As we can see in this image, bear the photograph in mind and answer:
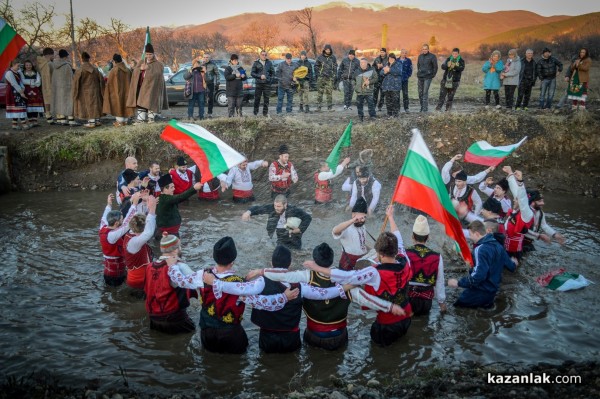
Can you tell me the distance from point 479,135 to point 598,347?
346 inches

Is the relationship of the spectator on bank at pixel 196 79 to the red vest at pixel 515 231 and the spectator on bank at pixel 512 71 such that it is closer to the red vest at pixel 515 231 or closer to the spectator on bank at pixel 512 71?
the spectator on bank at pixel 512 71

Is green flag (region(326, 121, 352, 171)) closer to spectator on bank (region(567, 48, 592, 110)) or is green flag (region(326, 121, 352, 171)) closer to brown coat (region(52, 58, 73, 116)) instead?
spectator on bank (region(567, 48, 592, 110))

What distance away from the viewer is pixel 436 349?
6012 millimetres

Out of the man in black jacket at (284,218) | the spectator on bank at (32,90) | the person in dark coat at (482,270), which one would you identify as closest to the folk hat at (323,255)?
the person in dark coat at (482,270)

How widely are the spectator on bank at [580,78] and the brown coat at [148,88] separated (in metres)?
12.8

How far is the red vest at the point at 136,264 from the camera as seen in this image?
22.6 ft

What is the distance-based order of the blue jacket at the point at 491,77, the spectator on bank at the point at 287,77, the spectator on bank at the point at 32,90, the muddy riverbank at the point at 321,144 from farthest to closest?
the spectator on bank at the point at 287,77, the blue jacket at the point at 491,77, the spectator on bank at the point at 32,90, the muddy riverbank at the point at 321,144

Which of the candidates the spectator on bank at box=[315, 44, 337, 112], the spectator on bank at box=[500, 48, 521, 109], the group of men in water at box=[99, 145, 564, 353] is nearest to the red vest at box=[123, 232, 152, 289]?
the group of men in water at box=[99, 145, 564, 353]

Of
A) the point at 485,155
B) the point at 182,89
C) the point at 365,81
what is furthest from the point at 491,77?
the point at 182,89

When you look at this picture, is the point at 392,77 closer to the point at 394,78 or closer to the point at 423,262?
the point at 394,78

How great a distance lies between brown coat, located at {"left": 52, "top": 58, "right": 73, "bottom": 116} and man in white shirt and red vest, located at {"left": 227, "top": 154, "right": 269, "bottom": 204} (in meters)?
6.88

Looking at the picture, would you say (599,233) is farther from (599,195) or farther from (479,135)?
(479,135)

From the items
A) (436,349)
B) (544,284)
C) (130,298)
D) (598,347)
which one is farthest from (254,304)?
(544,284)

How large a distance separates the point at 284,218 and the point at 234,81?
741 cm
